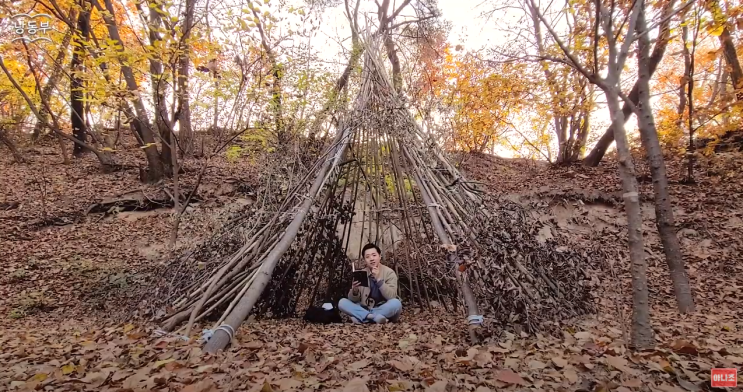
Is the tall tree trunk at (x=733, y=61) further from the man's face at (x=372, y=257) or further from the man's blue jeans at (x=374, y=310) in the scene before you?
the man's blue jeans at (x=374, y=310)

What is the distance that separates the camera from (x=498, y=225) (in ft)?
9.99

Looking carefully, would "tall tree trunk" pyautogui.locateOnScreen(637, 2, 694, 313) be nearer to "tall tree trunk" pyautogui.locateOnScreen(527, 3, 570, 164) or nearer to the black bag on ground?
the black bag on ground

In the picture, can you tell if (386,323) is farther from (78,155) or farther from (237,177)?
(78,155)

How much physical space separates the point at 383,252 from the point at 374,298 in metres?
1.43

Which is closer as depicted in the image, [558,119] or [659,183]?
[659,183]

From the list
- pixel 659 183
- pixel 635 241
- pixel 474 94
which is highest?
pixel 474 94

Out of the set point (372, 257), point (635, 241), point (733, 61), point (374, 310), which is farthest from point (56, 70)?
point (733, 61)

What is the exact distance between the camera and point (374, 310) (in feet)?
12.1

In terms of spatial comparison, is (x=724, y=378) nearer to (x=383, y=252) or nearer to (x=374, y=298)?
(x=374, y=298)

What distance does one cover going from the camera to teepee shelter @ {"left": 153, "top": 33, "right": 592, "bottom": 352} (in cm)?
276

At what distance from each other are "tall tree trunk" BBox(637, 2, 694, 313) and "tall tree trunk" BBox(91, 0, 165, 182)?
5.02 metres

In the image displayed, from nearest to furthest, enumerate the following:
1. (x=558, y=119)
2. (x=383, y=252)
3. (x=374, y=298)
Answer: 1. (x=374, y=298)
2. (x=383, y=252)
3. (x=558, y=119)

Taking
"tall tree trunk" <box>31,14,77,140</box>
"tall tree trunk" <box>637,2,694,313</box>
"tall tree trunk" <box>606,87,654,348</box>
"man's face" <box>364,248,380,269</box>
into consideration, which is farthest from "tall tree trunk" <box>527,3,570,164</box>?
"tall tree trunk" <box>31,14,77,140</box>

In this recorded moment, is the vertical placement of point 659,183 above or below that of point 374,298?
above
